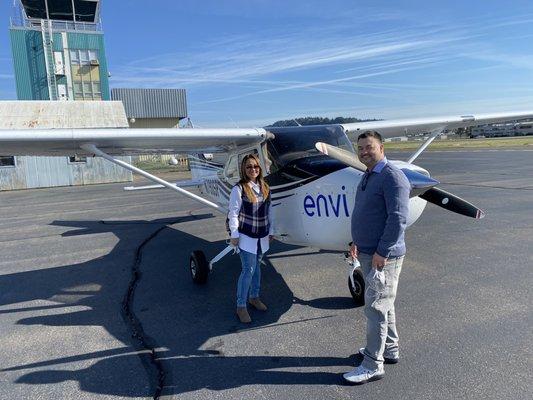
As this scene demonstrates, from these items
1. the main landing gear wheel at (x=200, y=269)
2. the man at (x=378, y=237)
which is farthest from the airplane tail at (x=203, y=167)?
the man at (x=378, y=237)

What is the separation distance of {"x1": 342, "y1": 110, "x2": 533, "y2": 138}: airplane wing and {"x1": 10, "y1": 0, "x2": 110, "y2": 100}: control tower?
27.6 metres

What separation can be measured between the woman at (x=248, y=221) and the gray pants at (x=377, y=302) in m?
1.38

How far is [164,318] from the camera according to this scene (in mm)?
4539

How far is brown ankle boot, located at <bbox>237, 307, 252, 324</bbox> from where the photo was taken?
431cm

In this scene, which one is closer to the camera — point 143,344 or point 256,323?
point 143,344

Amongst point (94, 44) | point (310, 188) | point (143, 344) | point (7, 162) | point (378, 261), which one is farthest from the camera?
point (94, 44)

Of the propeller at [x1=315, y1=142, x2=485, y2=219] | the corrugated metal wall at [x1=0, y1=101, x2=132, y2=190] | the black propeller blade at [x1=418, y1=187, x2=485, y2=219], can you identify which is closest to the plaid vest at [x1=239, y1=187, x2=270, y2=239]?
the propeller at [x1=315, y1=142, x2=485, y2=219]

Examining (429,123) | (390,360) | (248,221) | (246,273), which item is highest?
(429,123)

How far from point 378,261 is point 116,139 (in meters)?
3.84

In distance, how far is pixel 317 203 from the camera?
174 inches

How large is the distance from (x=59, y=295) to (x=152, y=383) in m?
2.79

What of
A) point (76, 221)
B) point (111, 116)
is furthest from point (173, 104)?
point (76, 221)

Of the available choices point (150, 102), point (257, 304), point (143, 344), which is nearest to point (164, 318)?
point (143, 344)

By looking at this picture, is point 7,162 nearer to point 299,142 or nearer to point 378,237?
point 299,142
